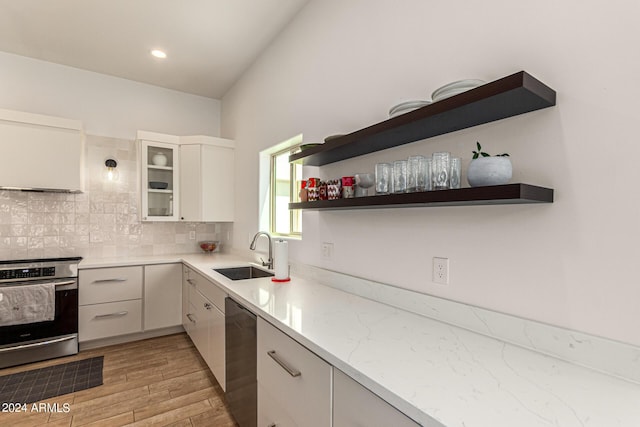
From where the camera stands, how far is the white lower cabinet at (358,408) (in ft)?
2.55

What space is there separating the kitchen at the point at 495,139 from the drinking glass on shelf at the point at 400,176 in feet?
0.52

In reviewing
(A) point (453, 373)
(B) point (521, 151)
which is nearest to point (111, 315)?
(A) point (453, 373)

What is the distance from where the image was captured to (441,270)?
1.34 m

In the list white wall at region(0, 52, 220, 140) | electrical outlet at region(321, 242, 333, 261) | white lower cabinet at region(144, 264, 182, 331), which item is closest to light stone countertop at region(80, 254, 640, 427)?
electrical outlet at region(321, 242, 333, 261)

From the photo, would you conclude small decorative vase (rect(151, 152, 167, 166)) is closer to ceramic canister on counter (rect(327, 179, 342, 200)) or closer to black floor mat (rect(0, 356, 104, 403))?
black floor mat (rect(0, 356, 104, 403))

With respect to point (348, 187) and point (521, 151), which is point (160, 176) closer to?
point (348, 187)

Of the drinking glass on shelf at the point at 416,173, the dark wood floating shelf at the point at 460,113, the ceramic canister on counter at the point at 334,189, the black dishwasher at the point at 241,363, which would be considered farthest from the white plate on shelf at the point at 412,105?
the black dishwasher at the point at 241,363

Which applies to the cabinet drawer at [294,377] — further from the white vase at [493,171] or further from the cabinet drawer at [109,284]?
the cabinet drawer at [109,284]

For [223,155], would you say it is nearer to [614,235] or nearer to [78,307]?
[78,307]

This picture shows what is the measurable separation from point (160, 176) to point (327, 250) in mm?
2406

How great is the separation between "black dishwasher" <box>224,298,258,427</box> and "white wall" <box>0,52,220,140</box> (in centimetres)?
272

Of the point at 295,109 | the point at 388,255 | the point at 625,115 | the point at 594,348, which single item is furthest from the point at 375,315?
the point at 295,109

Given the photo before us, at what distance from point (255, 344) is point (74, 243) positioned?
279 cm

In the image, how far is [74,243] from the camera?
3254mm
